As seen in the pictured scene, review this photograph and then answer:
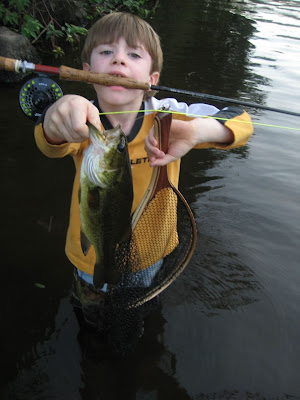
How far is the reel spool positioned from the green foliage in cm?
608

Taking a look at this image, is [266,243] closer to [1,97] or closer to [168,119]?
[168,119]

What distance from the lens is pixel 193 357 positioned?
3.25 m

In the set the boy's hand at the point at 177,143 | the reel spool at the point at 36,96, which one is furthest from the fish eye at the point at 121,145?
the reel spool at the point at 36,96

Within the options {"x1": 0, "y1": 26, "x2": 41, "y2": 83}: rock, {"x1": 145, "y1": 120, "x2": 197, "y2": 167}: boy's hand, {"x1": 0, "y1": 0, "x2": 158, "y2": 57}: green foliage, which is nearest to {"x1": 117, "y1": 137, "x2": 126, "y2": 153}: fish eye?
{"x1": 145, "y1": 120, "x2": 197, "y2": 167}: boy's hand

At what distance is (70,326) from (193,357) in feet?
3.79

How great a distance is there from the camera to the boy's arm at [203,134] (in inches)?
76.1

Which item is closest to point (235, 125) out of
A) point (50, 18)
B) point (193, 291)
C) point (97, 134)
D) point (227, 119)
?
point (227, 119)

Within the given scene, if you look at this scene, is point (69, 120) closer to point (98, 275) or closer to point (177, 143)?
point (177, 143)

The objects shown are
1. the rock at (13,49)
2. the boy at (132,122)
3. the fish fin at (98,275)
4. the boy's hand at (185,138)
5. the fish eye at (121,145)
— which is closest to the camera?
the fish eye at (121,145)

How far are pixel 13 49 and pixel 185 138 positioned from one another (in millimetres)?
7207

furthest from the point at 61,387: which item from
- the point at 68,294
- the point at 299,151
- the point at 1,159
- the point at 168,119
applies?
the point at 299,151

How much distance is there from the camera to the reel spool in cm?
250

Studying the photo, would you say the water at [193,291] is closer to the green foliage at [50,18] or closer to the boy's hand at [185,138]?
the boy's hand at [185,138]

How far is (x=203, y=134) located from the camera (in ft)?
7.13
